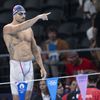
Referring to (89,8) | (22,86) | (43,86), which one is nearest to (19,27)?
(22,86)

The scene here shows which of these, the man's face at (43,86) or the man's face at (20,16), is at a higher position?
the man's face at (20,16)

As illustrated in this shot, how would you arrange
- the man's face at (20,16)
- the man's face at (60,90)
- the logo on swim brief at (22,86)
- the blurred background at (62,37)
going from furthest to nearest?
the blurred background at (62,37), the man's face at (60,90), the man's face at (20,16), the logo on swim brief at (22,86)

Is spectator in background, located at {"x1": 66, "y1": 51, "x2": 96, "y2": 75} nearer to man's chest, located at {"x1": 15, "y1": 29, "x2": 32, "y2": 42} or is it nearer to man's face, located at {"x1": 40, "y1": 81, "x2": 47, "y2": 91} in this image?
man's face, located at {"x1": 40, "y1": 81, "x2": 47, "y2": 91}

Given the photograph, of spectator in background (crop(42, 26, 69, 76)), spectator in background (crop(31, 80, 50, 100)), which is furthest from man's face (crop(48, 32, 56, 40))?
spectator in background (crop(31, 80, 50, 100))

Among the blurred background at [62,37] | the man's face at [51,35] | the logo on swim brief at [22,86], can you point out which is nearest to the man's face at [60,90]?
the blurred background at [62,37]

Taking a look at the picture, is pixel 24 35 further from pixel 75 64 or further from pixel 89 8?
pixel 89 8

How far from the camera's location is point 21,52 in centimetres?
1058

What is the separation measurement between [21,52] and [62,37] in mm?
4007

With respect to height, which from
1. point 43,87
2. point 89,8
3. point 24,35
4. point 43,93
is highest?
point 89,8

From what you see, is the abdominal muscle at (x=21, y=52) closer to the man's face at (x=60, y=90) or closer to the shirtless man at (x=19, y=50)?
the shirtless man at (x=19, y=50)

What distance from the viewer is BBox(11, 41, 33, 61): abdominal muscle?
34.7 ft

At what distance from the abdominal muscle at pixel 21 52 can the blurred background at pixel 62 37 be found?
1262mm

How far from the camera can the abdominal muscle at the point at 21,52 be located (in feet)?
34.7

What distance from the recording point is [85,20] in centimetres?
1469
